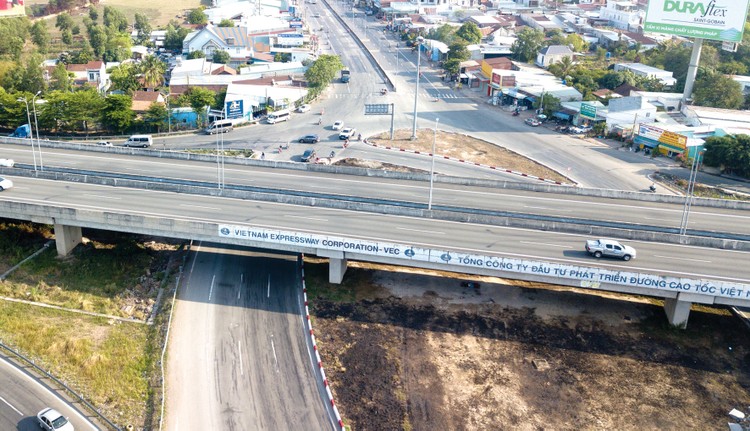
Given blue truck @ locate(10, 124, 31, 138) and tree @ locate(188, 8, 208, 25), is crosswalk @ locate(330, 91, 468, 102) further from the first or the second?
tree @ locate(188, 8, 208, 25)

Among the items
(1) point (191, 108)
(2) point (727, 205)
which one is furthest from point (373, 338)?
(1) point (191, 108)

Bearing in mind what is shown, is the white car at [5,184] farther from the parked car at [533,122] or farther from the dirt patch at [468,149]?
the parked car at [533,122]

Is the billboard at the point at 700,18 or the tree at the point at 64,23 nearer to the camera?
the billboard at the point at 700,18

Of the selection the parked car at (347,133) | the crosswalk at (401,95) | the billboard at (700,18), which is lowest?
the parked car at (347,133)

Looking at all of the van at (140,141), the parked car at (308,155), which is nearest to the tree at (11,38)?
the van at (140,141)

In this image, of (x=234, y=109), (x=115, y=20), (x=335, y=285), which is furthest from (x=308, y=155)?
(x=115, y=20)

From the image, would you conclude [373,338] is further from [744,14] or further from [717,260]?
[744,14]

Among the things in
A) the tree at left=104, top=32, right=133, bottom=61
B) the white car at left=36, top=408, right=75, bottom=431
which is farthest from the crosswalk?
the white car at left=36, top=408, right=75, bottom=431
